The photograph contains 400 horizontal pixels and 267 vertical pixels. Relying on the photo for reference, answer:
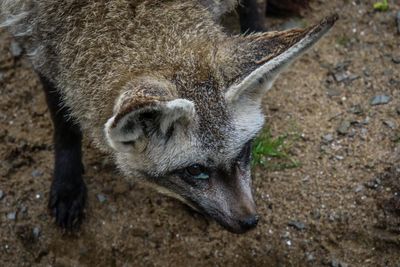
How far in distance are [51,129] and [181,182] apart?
226cm

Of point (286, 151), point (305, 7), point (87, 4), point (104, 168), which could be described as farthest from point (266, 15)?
point (87, 4)

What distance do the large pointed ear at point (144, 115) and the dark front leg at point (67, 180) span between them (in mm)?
1452

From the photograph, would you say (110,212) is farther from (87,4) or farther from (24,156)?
(87,4)

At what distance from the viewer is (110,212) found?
5531mm

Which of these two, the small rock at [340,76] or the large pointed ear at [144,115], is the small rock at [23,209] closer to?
the large pointed ear at [144,115]

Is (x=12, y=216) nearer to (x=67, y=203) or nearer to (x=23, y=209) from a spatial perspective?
(x=23, y=209)

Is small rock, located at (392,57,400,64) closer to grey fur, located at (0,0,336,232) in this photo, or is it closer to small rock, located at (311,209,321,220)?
small rock, located at (311,209,321,220)

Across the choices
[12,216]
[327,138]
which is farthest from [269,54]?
[12,216]

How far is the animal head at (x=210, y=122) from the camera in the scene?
3.62 m

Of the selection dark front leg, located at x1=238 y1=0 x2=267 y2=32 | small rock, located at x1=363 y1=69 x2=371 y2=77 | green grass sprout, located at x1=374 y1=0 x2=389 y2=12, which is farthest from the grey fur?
green grass sprout, located at x1=374 y1=0 x2=389 y2=12

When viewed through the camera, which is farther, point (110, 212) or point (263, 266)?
point (110, 212)

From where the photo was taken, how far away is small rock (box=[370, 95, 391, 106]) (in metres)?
5.81

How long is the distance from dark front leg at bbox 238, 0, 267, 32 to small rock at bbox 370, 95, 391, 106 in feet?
4.49

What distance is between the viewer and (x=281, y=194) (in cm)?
548
